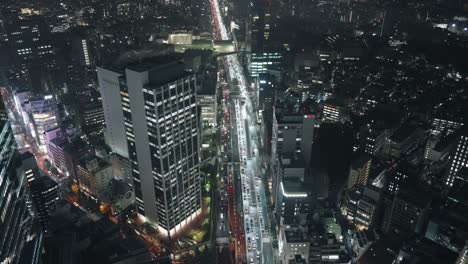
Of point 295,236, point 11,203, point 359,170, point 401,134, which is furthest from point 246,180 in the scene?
point 11,203

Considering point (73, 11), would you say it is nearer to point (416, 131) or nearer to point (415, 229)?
point (416, 131)

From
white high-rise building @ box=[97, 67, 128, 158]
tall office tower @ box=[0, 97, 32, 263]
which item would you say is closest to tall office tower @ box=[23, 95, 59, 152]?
white high-rise building @ box=[97, 67, 128, 158]

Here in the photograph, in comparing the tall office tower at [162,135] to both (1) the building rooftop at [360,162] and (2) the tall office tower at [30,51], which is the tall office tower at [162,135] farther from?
(2) the tall office tower at [30,51]

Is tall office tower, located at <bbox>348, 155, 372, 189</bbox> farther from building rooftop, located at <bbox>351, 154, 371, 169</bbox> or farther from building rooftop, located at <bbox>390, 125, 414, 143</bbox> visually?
building rooftop, located at <bbox>390, 125, 414, 143</bbox>

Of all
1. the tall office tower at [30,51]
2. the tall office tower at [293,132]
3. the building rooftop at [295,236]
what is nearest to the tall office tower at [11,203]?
the building rooftop at [295,236]

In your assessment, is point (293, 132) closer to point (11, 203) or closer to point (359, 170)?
point (359, 170)

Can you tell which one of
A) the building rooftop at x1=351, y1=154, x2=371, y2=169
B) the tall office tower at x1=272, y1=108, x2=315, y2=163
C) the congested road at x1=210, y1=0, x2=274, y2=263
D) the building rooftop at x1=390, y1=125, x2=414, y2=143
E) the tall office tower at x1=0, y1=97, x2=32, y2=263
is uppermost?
the tall office tower at x1=0, y1=97, x2=32, y2=263

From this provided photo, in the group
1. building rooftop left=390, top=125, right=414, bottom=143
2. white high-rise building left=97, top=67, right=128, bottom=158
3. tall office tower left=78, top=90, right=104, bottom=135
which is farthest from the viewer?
tall office tower left=78, top=90, right=104, bottom=135
